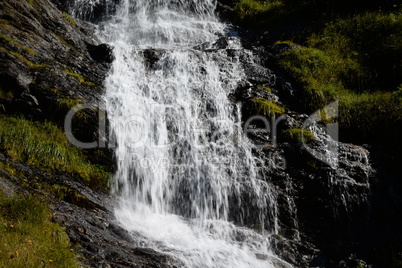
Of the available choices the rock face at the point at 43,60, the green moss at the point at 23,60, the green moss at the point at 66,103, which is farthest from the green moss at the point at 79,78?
the green moss at the point at 66,103

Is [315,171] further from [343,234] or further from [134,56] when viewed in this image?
[134,56]

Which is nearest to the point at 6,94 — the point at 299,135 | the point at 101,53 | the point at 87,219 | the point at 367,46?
the point at 87,219

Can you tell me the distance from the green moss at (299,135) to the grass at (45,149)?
547cm

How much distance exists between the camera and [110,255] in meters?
5.84

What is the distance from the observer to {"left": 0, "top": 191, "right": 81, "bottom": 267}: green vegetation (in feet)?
15.1

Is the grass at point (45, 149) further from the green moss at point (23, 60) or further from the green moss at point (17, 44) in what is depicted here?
the green moss at point (17, 44)

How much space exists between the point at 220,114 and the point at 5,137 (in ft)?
20.6

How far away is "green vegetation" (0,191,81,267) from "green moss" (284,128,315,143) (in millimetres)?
7217

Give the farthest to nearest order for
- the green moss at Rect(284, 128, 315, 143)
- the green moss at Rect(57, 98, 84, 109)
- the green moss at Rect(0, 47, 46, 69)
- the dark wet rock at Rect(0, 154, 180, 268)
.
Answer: the green moss at Rect(284, 128, 315, 143)
the green moss at Rect(0, 47, 46, 69)
the green moss at Rect(57, 98, 84, 109)
the dark wet rock at Rect(0, 154, 180, 268)

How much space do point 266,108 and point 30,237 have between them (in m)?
8.31

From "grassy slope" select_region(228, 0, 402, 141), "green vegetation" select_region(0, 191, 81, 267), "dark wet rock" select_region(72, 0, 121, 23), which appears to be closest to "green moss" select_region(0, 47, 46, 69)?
"green vegetation" select_region(0, 191, 81, 267)

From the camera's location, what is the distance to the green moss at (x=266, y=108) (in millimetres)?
11461

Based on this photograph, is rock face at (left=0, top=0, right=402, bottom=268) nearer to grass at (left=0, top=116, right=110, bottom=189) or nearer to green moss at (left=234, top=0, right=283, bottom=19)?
grass at (left=0, top=116, right=110, bottom=189)

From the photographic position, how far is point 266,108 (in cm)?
1157
